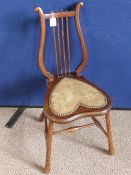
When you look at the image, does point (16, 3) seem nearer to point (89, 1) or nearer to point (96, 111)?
point (89, 1)

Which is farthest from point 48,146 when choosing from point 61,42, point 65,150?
point 61,42

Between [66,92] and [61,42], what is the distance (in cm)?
38

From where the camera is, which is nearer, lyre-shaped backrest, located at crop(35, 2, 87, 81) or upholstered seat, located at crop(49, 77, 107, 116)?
→ upholstered seat, located at crop(49, 77, 107, 116)

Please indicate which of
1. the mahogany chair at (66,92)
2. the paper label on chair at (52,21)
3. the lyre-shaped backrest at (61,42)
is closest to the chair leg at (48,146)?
the mahogany chair at (66,92)

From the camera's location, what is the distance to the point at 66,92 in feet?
5.10

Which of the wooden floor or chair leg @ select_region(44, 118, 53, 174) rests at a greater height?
chair leg @ select_region(44, 118, 53, 174)

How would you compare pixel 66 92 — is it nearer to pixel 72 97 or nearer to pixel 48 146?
pixel 72 97

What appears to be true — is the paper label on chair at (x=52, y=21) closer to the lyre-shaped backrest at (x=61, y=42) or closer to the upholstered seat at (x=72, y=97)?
the lyre-shaped backrest at (x=61, y=42)

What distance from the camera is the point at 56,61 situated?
1.78 m

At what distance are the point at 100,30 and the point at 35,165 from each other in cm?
94

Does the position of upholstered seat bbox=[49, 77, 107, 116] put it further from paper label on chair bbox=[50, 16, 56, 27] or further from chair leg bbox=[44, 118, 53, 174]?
paper label on chair bbox=[50, 16, 56, 27]

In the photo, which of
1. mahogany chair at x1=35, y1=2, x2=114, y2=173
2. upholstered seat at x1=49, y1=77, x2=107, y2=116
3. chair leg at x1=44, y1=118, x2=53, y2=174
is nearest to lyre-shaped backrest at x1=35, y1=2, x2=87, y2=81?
mahogany chair at x1=35, y1=2, x2=114, y2=173

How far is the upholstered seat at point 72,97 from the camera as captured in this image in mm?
1453

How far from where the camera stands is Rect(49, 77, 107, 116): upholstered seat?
4.77 ft
